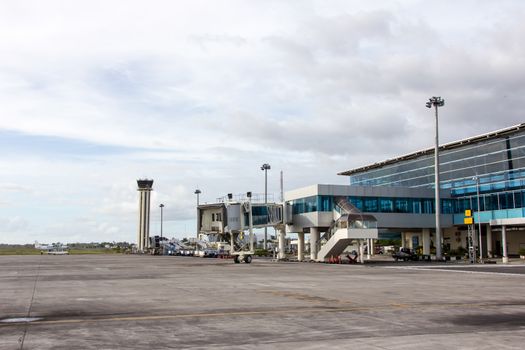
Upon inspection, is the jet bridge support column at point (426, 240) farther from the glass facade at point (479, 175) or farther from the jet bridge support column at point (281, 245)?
the jet bridge support column at point (281, 245)

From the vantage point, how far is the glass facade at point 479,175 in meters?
70.2

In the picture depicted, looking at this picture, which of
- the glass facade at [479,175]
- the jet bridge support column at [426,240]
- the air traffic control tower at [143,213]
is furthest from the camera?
the air traffic control tower at [143,213]

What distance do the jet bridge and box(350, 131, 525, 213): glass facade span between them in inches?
444

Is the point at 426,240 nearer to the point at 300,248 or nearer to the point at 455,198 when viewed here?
the point at 455,198

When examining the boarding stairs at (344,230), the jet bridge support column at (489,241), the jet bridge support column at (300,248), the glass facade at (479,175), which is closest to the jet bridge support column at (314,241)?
the boarding stairs at (344,230)

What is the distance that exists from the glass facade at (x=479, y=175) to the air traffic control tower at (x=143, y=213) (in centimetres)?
8205

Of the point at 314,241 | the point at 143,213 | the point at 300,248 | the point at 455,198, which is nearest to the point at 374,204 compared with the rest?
the point at 314,241

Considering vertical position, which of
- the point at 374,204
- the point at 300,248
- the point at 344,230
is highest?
the point at 374,204

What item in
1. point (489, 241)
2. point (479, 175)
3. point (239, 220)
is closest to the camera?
point (239, 220)

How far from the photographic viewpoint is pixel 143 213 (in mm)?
153000

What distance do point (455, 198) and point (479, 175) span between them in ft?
23.3

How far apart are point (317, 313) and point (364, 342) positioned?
4713 mm

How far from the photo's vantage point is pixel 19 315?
1563 centimetres

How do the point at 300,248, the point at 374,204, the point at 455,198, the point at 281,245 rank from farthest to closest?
the point at 455,198 → the point at 281,245 → the point at 300,248 → the point at 374,204
